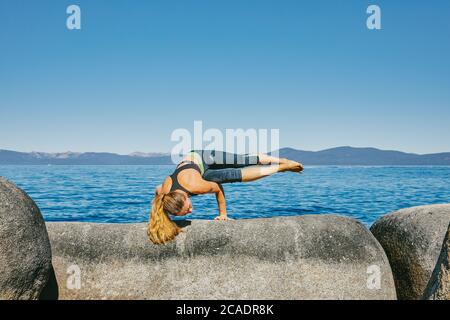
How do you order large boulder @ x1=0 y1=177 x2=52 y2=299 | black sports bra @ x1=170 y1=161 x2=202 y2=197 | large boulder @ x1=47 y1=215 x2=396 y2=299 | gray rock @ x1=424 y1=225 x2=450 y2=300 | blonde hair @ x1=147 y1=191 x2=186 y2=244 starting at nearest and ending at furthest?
gray rock @ x1=424 y1=225 x2=450 y2=300 < large boulder @ x1=0 y1=177 x2=52 y2=299 < large boulder @ x1=47 y1=215 x2=396 y2=299 < blonde hair @ x1=147 y1=191 x2=186 y2=244 < black sports bra @ x1=170 y1=161 x2=202 y2=197

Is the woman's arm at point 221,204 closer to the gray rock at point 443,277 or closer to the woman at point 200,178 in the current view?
the woman at point 200,178

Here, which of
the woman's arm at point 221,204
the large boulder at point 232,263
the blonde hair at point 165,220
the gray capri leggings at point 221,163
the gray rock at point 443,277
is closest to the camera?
the gray rock at point 443,277

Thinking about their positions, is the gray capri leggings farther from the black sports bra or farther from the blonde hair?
the blonde hair

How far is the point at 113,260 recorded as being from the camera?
5352mm

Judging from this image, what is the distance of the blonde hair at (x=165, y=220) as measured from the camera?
530cm

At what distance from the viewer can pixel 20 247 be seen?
4.41 metres

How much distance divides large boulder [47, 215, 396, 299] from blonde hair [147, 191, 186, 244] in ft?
0.29

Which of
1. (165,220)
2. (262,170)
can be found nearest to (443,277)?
(262,170)

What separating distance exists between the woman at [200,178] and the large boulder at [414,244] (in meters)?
1.44

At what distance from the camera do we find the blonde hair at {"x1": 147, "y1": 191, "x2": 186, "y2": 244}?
5301 mm

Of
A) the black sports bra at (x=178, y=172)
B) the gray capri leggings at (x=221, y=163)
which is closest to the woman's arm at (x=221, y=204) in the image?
the gray capri leggings at (x=221, y=163)

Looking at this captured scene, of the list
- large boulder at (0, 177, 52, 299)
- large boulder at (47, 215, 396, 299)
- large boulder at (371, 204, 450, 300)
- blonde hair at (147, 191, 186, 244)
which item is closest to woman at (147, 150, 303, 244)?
blonde hair at (147, 191, 186, 244)

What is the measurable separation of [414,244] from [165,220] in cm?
296
